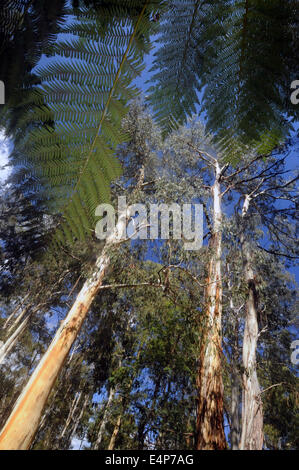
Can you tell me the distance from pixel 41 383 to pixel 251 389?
11.3 ft

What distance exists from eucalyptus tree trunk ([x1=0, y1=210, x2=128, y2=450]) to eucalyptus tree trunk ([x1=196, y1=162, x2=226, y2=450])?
2115 mm

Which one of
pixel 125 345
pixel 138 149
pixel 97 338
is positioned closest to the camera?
pixel 138 149

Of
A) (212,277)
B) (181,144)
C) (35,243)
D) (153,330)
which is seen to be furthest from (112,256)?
(181,144)

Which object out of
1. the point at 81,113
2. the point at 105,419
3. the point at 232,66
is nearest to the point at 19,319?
the point at 105,419

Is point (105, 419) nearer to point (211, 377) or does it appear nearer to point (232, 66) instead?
point (211, 377)

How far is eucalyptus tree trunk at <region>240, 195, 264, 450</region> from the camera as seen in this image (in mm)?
3357

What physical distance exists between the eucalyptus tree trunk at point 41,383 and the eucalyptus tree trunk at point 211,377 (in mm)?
2115

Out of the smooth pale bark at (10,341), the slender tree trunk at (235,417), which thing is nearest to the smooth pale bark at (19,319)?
the smooth pale bark at (10,341)

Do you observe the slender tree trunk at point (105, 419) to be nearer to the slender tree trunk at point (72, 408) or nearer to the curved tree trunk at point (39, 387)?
the slender tree trunk at point (72, 408)

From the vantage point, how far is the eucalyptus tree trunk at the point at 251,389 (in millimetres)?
3357

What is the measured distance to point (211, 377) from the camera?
10.3 ft
